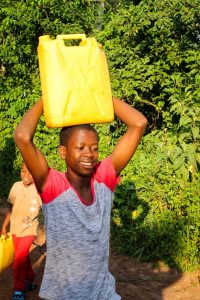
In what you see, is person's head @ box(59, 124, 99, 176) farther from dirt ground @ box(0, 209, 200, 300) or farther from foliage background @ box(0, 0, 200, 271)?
foliage background @ box(0, 0, 200, 271)

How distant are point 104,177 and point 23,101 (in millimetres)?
6566

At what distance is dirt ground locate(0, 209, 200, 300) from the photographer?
14.0 ft

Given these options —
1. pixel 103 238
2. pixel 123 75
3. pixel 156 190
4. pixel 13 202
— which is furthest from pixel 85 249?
pixel 123 75

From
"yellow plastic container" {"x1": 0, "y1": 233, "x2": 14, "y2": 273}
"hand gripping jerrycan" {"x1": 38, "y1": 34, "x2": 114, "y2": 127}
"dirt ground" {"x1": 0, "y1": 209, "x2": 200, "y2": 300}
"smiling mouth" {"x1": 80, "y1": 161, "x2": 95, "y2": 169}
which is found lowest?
"dirt ground" {"x1": 0, "y1": 209, "x2": 200, "y2": 300}

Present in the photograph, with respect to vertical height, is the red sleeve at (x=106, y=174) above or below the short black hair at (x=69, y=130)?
below

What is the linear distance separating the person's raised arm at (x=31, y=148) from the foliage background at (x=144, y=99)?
122 inches

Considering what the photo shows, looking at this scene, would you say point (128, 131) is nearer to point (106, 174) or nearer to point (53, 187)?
point (106, 174)

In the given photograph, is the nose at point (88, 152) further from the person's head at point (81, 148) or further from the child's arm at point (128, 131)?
the child's arm at point (128, 131)

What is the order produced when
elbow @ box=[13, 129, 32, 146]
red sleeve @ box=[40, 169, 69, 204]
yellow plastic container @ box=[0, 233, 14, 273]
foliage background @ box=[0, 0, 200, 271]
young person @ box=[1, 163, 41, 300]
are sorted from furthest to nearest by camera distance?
foliage background @ box=[0, 0, 200, 271] → young person @ box=[1, 163, 41, 300] → yellow plastic container @ box=[0, 233, 14, 273] → red sleeve @ box=[40, 169, 69, 204] → elbow @ box=[13, 129, 32, 146]

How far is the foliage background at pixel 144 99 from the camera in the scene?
196 inches

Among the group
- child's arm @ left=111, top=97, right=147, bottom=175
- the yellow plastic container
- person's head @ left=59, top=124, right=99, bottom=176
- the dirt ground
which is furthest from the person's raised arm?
the dirt ground

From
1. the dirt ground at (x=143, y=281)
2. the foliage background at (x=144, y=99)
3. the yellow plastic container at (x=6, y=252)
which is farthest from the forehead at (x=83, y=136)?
the foliage background at (x=144, y=99)

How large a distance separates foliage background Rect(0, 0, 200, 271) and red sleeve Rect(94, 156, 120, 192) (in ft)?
9.01

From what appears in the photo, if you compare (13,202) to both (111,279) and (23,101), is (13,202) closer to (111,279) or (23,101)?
(111,279)
